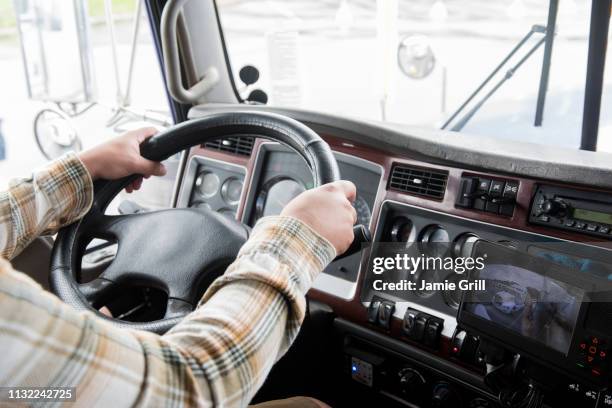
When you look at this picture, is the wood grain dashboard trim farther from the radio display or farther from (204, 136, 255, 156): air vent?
(204, 136, 255, 156): air vent

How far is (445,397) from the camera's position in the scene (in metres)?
1.46

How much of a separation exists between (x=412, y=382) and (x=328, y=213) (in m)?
0.81

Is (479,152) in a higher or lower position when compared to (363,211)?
higher

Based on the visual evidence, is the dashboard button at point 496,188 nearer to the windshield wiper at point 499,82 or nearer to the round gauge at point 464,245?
the round gauge at point 464,245

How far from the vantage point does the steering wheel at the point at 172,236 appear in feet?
3.72

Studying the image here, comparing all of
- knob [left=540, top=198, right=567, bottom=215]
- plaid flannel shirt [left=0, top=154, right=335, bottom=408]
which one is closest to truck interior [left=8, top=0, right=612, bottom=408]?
knob [left=540, top=198, right=567, bottom=215]

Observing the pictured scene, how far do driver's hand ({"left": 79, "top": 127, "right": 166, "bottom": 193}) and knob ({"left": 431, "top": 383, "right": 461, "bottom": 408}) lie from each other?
→ 886 millimetres

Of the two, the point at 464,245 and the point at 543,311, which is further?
the point at 464,245

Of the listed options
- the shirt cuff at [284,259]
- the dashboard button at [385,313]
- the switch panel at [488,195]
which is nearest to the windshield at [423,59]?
the switch panel at [488,195]

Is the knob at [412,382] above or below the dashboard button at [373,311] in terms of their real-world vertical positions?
below

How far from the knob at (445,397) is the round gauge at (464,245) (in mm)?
333

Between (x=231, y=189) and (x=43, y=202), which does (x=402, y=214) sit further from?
(x=43, y=202)

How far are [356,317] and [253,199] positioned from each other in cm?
54

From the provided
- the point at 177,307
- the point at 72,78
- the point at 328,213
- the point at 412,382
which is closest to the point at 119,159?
the point at 177,307
